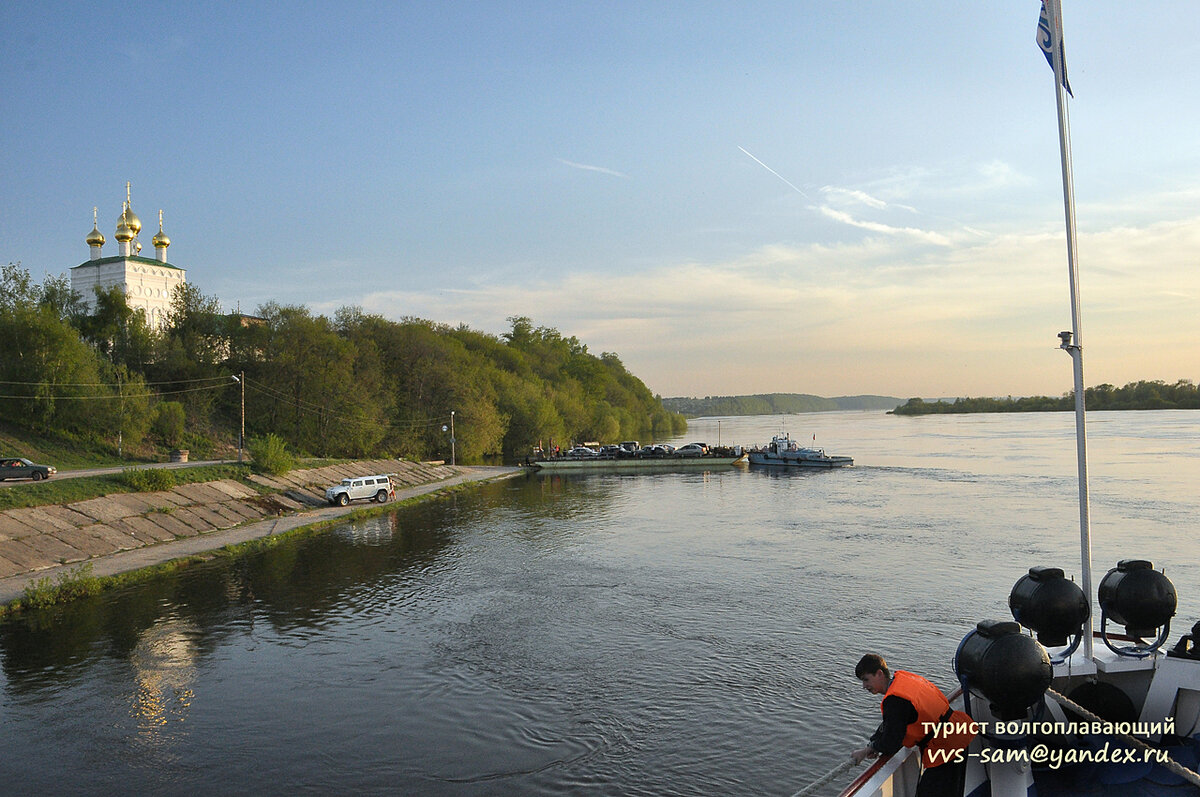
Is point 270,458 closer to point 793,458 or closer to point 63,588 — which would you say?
point 63,588

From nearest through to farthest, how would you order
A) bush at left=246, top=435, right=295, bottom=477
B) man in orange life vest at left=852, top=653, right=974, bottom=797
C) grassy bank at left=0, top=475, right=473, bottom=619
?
man in orange life vest at left=852, top=653, right=974, bottom=797 < grassy bank at left=0, top=475, right=473, bottom=619 < bush at left=246, top=435, right=295, bottom=477

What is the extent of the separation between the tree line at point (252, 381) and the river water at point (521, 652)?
24645 mm

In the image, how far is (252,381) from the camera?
65.6m

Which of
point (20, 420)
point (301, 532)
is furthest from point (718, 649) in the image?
point (20, 420)

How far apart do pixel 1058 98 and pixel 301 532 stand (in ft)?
108

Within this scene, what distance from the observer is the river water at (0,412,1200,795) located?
468 inches

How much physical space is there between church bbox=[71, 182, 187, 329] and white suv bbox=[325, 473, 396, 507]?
1525 inches

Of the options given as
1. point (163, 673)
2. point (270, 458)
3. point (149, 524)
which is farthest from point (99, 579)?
point (270, 458)

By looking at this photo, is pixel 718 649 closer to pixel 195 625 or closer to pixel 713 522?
pixel 195 625

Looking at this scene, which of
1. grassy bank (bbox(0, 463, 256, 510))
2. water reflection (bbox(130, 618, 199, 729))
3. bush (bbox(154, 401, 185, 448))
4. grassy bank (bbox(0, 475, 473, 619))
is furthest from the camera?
bush (bbox(154, 401, 185, 448))

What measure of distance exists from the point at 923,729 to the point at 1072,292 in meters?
5.18

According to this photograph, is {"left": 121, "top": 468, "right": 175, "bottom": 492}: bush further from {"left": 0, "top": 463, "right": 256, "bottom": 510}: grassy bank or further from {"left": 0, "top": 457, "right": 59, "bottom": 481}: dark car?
{"left": 0, "top": 457, "right": 59, "bottom": 481}: dark car

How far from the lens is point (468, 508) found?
1775 inches

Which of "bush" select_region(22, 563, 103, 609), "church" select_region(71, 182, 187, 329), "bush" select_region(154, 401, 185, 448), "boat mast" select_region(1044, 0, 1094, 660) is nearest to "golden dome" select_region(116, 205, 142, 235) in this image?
"church" select_region(71, 182, 187, 329)
